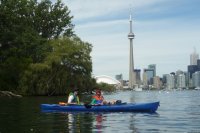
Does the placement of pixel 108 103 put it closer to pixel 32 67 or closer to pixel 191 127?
pixel 191 127

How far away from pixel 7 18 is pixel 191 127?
2251 inches

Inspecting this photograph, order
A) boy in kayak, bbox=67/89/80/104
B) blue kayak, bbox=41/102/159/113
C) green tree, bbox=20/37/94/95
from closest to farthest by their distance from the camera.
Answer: blue kayak, bbox=41/102/159/113 < boy in kayak, bbox=67/89/80/104 < green tree, bbox=20/37/94/95

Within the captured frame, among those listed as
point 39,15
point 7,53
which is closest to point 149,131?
point 7,53

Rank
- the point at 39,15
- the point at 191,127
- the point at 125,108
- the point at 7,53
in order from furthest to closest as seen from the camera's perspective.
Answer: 1. the point at 39,15
2. the point at 7,53
3. the point at 125,108
4. the point at 191,127

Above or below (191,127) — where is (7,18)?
above

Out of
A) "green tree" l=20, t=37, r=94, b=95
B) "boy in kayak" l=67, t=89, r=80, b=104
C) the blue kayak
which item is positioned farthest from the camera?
"green tree" l=20, t=37, r=94, b=95

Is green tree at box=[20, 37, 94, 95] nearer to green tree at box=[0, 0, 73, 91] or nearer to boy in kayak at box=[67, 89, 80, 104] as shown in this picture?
green tree at box=[0, 0, 73, 91]

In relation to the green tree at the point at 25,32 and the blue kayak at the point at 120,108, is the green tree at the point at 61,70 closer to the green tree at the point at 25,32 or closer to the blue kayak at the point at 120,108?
the green tree at the point at 25,32

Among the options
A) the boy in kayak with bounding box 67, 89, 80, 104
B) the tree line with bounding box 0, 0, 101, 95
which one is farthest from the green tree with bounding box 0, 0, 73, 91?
the boy in kayak with bounding box 67, 89, 80, 104

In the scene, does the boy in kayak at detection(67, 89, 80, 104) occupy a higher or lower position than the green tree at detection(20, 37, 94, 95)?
lower

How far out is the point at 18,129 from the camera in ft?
65.7

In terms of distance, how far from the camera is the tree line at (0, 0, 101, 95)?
215ft

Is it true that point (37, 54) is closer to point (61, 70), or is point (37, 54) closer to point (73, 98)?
point (61, 70)

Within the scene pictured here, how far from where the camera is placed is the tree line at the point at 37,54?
65.5 metres
